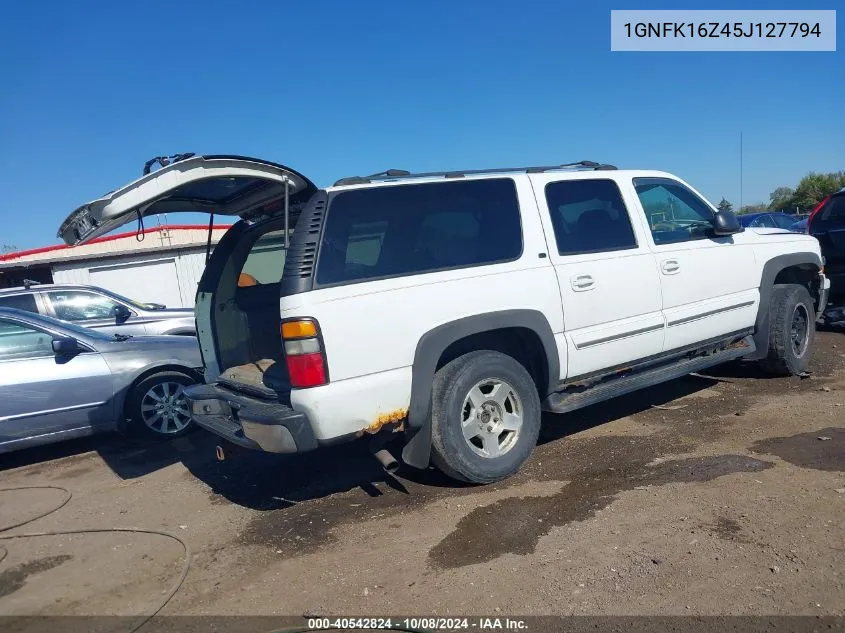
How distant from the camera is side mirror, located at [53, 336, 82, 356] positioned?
6152mm

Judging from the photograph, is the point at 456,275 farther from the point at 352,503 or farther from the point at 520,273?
the point at 352,503

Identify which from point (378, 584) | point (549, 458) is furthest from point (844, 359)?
point (378, 584)

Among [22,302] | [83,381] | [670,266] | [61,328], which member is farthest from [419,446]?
[22,302]

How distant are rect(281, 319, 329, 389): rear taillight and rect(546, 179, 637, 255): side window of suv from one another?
195 cm

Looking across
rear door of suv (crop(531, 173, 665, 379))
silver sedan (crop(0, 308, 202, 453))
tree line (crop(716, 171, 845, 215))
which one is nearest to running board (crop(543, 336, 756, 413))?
rear door of suv (crop(531, 173, 665, 379))

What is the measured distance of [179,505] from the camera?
4.89 metres

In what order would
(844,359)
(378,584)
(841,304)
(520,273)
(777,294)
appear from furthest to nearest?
1. (841,304)
2. (844,359)
3. (777,294)
4. (520,273)
5. (378,584)

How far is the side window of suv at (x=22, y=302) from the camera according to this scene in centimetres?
919

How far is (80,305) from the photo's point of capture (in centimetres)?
979

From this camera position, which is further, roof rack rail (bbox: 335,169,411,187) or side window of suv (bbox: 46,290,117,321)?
side window of suv (bbox: 46,290,117,321)

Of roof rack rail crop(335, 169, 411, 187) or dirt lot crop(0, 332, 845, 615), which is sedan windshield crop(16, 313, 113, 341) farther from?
roof rack rail crop(335, 169, 411, 187)

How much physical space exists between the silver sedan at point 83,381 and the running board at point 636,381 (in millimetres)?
3702

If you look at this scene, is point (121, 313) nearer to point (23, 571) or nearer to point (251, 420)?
point (23, 571)

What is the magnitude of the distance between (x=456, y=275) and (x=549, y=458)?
166 cm
